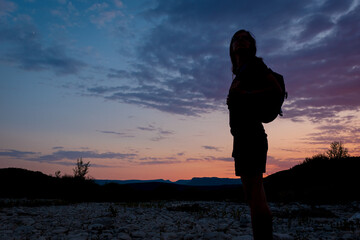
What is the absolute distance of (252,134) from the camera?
2.94 metres

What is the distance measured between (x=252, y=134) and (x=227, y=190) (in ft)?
62.1

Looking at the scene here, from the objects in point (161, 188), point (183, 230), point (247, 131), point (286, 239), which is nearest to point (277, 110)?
point (247, 131)

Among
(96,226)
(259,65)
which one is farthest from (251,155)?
(96,226)

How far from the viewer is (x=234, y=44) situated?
10.9ft

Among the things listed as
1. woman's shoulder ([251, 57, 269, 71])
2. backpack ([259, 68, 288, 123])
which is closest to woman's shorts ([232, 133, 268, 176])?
backpack ([259, 68, 288, 123])

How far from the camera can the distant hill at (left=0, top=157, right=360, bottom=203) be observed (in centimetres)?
1465

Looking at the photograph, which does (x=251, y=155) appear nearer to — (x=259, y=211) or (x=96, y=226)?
(x=259, y=211)

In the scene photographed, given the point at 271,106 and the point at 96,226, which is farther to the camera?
the point at 96,226

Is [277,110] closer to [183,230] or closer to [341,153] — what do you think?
[183,230]

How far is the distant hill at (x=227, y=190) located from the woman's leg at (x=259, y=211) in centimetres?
1191

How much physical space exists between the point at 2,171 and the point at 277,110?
90.4 feet

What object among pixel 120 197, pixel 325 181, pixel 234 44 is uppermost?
pixel 234 44

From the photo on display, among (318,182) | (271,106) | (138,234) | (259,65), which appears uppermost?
(259,65)

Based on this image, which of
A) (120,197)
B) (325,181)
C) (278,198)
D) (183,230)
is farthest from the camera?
(120,197)
